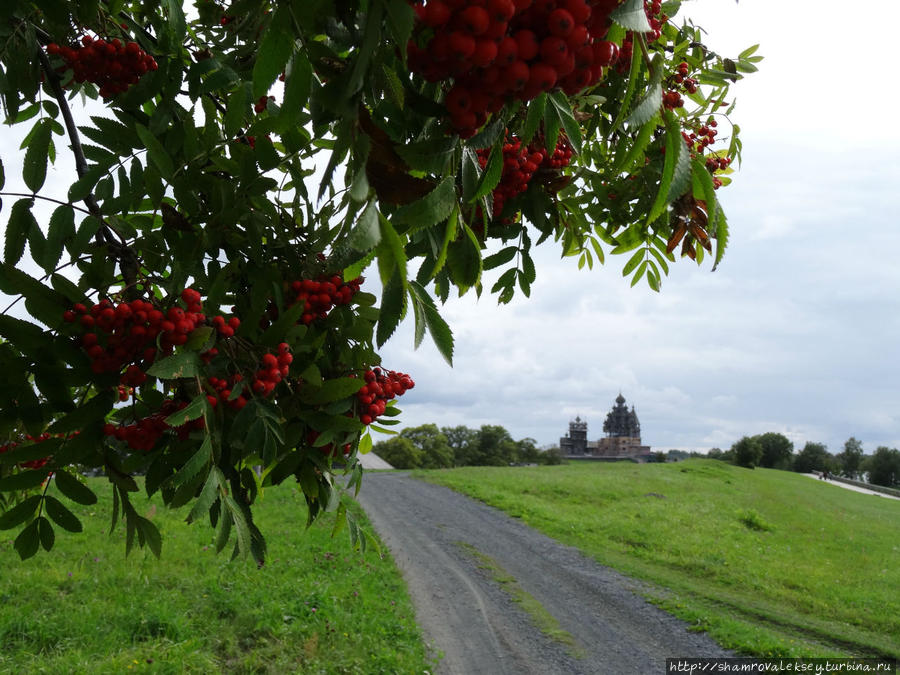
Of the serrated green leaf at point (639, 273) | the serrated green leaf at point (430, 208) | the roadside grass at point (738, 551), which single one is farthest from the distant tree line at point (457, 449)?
the serrated green leaf at point (430, 208)

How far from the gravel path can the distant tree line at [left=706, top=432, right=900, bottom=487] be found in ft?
143

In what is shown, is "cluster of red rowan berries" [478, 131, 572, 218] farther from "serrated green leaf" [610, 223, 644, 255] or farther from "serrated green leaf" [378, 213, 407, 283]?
"serrated green leaf" [378, 213, 407, 283]

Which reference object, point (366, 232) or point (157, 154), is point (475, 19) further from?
point (157, 154)

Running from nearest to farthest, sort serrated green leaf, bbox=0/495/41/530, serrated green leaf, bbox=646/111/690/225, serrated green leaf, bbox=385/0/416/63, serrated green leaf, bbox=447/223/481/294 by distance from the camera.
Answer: serrated green leaf, bbox=385/0/416/63, serrated green leaf, bbox=646/111/690/225, serrated green leaf, bbox=447/223/481/294, serrated green leaf, bbox=0/495/41/530

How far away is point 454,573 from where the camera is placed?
10.6 meters

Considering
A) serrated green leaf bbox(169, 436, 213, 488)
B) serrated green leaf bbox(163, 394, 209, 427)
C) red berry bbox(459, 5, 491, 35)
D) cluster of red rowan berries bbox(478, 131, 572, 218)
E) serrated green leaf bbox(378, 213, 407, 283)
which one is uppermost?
cluster of red rowan berries bbox(478, 131, 572, 218)

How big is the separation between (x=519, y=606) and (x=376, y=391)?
26.6 feet

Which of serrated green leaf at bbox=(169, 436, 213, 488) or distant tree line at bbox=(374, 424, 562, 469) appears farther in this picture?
distant tree line at bbox=(374, 424, 562, 469)

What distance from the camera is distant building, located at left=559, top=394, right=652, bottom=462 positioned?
73.4 meters

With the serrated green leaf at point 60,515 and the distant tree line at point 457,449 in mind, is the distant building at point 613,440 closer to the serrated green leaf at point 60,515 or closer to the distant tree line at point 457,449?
the distant tree line at point 457,449

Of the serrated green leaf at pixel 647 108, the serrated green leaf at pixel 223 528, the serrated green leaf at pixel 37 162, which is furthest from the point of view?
the serrated green leaf at pixel 37 162

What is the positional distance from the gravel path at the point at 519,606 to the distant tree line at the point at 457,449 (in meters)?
20.9

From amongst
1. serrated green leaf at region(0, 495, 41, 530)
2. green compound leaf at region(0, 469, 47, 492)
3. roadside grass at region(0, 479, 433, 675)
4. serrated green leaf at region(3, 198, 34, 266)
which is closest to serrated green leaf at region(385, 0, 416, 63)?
serrated green leaf at region(3, 198, 34, 266)

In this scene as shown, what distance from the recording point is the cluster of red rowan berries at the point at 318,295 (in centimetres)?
215
